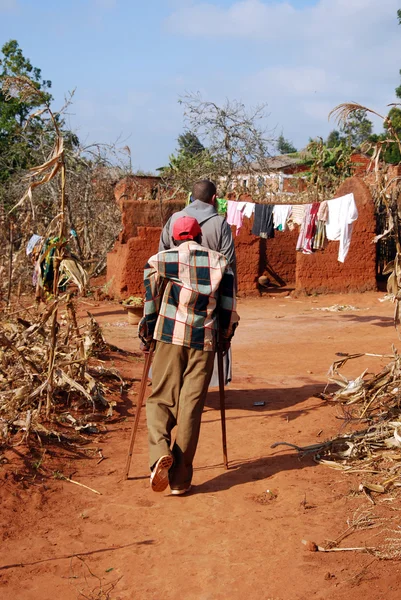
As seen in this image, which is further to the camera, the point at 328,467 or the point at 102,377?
the point at 102,377

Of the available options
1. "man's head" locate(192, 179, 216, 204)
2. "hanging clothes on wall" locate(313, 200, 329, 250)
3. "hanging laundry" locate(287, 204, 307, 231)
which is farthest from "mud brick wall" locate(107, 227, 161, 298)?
"man's head" locate(192, 179, 216, 204)

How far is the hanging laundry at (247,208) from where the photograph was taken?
13691mm

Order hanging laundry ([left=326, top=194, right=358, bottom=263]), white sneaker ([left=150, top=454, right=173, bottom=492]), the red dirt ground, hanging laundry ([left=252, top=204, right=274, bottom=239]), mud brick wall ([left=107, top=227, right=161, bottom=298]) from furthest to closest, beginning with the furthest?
hanging laundry ([left=252, top=204, right=274, bottom=239])
mud brick wall ([left=107, top=227, right=161, bottom=298])
hanging laundry ([left=326, top=194, right=358, bottom=263])
white sneaker ([left=150, top=454, right=173, bottom=492])
the red dirt ground

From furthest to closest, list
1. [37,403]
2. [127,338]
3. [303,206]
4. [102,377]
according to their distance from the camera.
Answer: [303,206] < [127,338] < [102,377] < [37,403]

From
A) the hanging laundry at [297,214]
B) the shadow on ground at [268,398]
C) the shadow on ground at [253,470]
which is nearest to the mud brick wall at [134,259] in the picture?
the hanging laundry at [297,214]

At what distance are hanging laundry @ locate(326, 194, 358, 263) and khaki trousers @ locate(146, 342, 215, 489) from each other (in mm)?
7838

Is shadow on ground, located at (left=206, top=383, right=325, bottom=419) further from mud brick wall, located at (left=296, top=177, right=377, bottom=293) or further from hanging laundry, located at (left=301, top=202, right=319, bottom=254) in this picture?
mud brick wall, located at (left=296, top=177, right=377, bottom=293)

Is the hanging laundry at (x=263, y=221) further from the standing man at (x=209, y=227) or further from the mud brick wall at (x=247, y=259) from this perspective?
the standing man at (x=209, y=227)

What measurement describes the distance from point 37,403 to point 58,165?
1874mm

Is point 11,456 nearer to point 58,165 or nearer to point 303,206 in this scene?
point 58,165

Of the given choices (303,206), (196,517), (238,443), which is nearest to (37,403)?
(238,443)

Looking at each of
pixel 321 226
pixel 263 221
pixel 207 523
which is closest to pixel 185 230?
pixel 207 523

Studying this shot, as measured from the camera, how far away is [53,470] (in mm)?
4621

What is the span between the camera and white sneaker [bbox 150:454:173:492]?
154 inches
